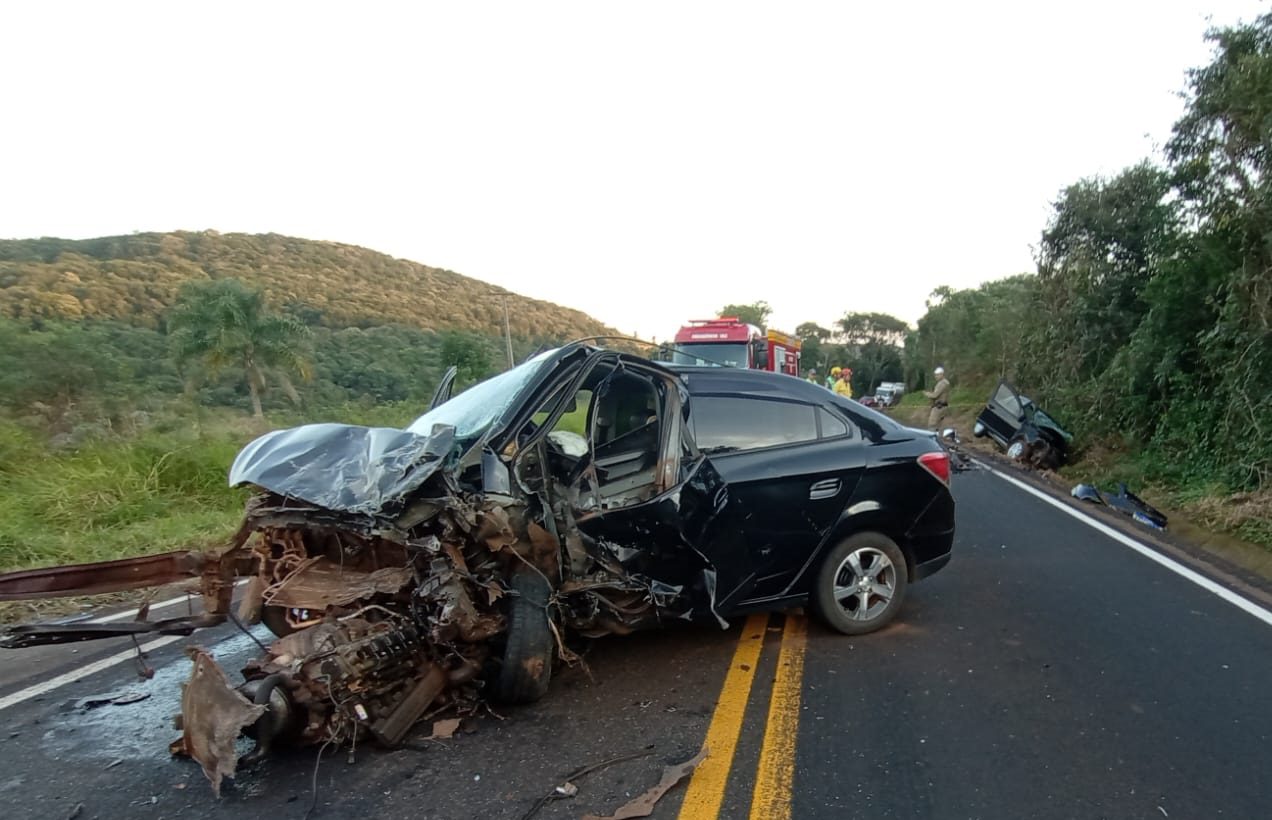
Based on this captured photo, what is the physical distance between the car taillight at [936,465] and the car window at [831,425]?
55 centimetres

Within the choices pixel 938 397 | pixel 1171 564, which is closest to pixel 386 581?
pixel 1171 564

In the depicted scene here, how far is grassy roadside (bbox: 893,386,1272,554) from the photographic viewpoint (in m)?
6.72

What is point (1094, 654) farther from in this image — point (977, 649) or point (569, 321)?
point (569, 321)

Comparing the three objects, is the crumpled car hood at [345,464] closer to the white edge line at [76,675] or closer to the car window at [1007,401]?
the white edge line at [76,675]

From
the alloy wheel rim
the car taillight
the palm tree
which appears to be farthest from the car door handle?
the palm tree

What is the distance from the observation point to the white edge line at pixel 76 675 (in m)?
3.93

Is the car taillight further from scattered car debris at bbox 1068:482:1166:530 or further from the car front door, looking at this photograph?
scattered car debris at bbox 1068:482:1166:530

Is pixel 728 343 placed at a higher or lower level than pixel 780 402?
higher

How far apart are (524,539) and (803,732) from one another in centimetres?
160

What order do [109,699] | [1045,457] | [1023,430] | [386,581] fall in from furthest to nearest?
1. [1023,430]
2. [1045,457]
3. [109,699]
4. [386,581]

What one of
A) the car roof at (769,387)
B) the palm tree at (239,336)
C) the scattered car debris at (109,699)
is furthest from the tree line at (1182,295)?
the palm tree at (239,336)

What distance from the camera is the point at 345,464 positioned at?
3.51 meters

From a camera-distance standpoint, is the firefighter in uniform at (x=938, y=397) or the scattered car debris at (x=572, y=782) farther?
the firefighter in uniform at (x=938, y=397)

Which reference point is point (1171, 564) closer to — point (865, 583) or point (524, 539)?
point (865, 583)
